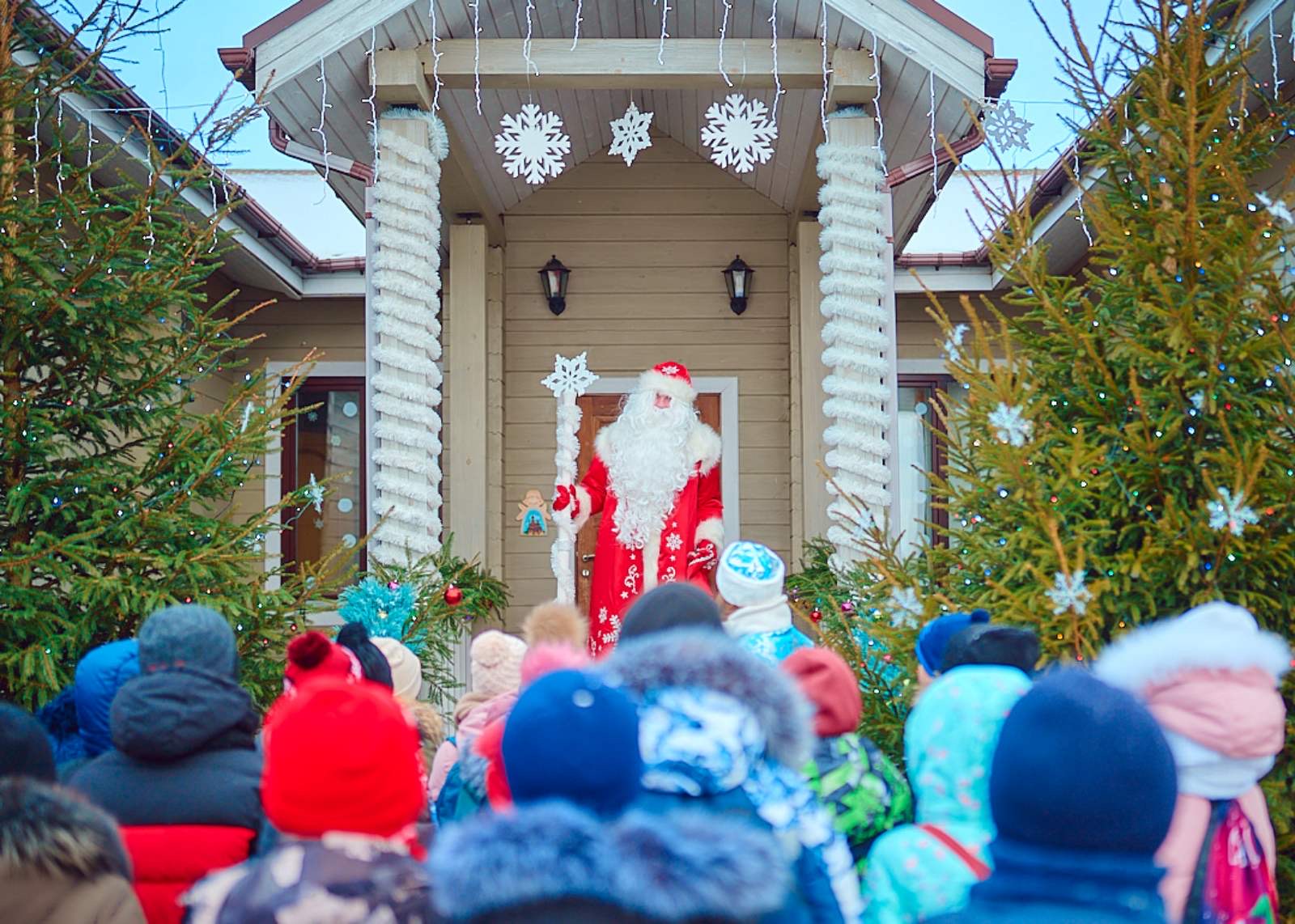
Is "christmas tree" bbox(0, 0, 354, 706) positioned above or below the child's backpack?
above

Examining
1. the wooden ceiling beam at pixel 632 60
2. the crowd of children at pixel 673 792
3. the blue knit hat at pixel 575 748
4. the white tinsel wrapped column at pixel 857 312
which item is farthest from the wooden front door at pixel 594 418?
the blue knit hat at pixel 575 748

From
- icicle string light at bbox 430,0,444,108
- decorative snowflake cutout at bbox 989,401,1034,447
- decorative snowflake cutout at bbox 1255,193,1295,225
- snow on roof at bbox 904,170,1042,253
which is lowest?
decorative snowflake cutout at bbox 989,401,1034,447

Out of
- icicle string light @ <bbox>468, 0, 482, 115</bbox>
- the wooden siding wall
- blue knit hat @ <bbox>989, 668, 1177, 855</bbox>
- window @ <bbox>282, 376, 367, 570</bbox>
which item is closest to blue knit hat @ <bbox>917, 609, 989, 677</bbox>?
blue knit hat @ <bbox>989, 668, 1177, 855</bbox>

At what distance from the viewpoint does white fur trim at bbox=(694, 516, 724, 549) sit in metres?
7.30

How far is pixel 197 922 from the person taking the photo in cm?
213

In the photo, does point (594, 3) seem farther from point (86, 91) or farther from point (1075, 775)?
point (1075, 775)

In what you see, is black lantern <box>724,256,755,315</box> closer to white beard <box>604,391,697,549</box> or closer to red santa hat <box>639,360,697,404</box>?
red santa hat <box>639,360,697,404</box>

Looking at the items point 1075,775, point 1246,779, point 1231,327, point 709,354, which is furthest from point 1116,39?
point 709,354

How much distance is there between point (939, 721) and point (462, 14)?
5454 millimetres

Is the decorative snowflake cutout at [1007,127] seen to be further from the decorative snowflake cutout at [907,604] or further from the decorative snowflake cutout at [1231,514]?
the decorative snowflake cutout at [1231,514]

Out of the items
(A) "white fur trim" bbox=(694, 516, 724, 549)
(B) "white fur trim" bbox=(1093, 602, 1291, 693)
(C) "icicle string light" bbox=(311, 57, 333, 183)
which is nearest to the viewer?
(B) "white fur trim" bbox=(1093, 602, 1291, 693)

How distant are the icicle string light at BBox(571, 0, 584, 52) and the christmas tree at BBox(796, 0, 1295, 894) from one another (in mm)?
3211

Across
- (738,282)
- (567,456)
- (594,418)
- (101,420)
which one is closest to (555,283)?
(594,418)

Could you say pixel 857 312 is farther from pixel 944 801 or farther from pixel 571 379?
pixel 944 801
